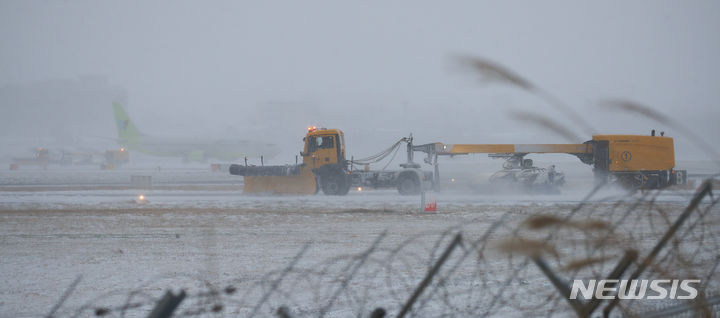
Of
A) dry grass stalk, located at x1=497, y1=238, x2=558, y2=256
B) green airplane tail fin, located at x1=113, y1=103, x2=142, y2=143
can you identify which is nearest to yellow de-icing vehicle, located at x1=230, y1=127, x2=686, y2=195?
dry grass stalk, located at x1=497, y1=238, x2=558, y2=256

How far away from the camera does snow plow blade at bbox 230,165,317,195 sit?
2378 cm

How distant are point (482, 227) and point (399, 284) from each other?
627 centimetres

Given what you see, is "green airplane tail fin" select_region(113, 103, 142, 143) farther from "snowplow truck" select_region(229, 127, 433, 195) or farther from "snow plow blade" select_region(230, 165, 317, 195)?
"snowplow truck" select_region(229, 127, 433, 195)

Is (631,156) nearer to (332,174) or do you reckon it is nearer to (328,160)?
(332,174)

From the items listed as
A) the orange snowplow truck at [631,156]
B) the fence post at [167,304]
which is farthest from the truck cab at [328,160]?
the fence post at [167,304]

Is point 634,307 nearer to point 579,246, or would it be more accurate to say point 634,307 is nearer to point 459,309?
point 459,309

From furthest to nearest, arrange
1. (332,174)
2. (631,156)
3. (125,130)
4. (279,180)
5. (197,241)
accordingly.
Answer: (125,130) → (279,180) → (332,174) → (631,156) → (197,241)

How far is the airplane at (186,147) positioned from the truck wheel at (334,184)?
163 ft

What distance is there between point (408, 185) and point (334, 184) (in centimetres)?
319

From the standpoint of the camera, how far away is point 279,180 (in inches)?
958

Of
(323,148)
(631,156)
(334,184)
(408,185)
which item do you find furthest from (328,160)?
(631,156)

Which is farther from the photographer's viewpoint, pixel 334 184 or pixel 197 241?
pixel 334 184

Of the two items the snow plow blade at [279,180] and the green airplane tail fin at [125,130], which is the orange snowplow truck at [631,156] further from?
the green airplane tail fin at [125,130]

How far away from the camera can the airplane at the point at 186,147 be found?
238ft
